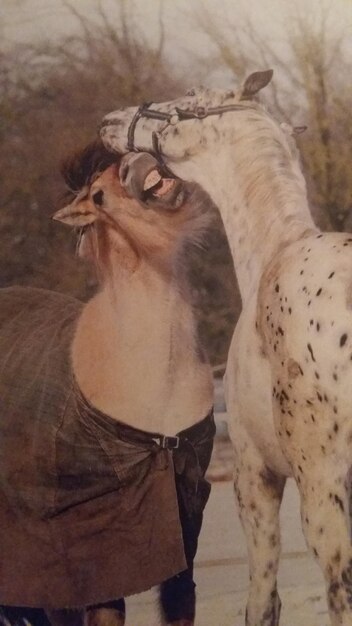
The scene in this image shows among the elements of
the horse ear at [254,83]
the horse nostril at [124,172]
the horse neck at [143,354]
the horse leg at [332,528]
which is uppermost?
the horse ear at [254,83]

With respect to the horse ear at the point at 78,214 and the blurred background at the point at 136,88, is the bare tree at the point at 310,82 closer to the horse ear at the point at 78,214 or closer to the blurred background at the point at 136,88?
the blurred background at the point at 136,88

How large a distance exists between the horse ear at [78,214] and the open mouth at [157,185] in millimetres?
125

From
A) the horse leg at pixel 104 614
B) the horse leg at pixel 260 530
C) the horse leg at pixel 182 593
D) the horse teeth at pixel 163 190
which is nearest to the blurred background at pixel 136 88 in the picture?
the horse teeth at pixel 163 190

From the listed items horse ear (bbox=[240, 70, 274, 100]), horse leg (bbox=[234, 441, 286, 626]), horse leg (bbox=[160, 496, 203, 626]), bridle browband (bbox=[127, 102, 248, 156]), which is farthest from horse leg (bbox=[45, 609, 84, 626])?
horse ear (bbox=[240, 70, 274, 100])

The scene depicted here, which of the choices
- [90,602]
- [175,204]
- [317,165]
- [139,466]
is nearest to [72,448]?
[139,466]

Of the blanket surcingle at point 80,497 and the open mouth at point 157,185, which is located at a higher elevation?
the open mouth at point 157,185

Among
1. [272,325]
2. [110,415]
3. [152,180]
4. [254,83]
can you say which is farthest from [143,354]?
[254,83]

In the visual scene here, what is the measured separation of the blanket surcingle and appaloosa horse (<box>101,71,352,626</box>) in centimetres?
15

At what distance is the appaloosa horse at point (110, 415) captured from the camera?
5.64ft

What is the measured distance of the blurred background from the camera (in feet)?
6.01

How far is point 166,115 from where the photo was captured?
1877 mm

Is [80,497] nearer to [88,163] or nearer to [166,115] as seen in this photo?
[88,163]

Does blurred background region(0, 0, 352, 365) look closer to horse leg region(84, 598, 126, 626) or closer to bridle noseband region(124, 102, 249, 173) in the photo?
bridle noseband region(124, 102, 249, 173)

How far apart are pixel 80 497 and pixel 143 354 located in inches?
12.7
